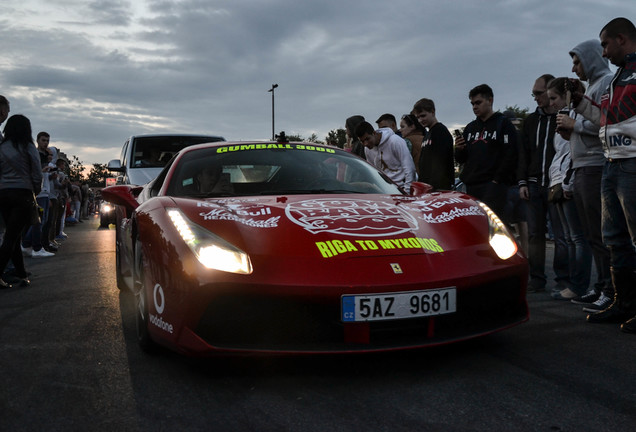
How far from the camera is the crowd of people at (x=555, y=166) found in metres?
3.85

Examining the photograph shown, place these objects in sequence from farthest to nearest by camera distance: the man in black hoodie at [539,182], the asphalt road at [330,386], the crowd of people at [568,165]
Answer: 1. the man in black hoodie at [539,182]
2. the crowd of people at [568,165]
3. the asphalt road at [330,386]

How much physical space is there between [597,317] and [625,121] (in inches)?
49.0

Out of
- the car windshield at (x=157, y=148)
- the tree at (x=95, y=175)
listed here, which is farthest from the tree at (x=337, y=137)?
the car windshield at (x=157, y=148)

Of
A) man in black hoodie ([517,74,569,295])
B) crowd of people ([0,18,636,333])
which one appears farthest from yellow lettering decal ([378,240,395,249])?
man in black hoodie ([517,74,569,295])

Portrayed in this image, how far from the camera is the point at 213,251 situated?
2748 millimetres

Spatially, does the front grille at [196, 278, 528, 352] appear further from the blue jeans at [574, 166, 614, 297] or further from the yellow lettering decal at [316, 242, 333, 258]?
the blue jeans at [574, 166, 614, 297]

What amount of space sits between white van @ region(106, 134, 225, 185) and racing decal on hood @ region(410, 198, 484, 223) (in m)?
5.93

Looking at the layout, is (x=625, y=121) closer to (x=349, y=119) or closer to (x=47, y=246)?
(x=349, y=119)

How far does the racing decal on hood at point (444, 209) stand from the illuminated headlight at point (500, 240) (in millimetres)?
104

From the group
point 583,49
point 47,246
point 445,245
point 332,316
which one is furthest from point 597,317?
point 47,246

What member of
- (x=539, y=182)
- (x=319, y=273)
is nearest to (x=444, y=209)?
A: (x=319, y=273)

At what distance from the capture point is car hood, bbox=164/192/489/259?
2.80 m

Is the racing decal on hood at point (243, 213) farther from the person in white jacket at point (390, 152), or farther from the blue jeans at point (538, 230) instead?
the person in white jacket at point (390, 152)

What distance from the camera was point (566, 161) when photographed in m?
4.97
